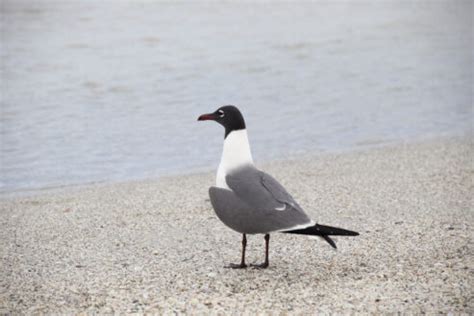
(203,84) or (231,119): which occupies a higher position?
(231,119)

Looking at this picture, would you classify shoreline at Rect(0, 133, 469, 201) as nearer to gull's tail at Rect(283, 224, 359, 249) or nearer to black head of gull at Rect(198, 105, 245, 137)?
black head of gull at Rect(198, 105, 245, 137)

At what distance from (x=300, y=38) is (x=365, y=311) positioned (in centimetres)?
1808

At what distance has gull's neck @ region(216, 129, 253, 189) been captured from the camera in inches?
213

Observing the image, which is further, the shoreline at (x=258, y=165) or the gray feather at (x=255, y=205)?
the shoreline at (x=258, y=165)

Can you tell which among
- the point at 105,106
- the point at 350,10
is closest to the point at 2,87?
the point at 105,106

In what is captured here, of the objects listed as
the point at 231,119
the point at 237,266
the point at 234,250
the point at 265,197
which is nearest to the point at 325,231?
the point at 265,197

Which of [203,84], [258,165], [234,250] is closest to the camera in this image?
[234,250]

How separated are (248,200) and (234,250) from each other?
3.30 feet

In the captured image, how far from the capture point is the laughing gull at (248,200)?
4918 mm

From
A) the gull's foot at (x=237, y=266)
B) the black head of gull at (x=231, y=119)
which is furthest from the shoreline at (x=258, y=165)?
the gull's foot at (x=237, y=266)

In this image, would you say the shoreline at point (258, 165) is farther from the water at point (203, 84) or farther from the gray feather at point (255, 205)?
the gray feather at point (255, 205)

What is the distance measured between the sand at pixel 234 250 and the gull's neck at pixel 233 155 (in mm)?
736

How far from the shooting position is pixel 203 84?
15.5 meters

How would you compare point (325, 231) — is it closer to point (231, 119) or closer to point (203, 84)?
point (231, 119)
